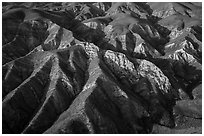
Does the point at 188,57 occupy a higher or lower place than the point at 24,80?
lower

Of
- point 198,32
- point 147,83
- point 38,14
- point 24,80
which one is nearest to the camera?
point 24,80

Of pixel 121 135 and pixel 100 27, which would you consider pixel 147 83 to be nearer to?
pixel 121 135

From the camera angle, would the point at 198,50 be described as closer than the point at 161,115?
No

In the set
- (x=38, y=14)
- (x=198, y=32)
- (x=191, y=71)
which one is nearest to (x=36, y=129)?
(x=191, y=71)

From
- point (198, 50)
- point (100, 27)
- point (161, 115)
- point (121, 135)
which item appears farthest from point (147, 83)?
point (100, 27)

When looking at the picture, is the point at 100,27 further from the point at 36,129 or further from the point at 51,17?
the point at 36,129

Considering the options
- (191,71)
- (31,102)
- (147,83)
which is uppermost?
(31,102)

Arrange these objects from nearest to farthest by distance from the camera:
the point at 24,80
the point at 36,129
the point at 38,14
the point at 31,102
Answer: the point at 36,129, the point at 31,102, the point at 24,80, the point at 38,14
